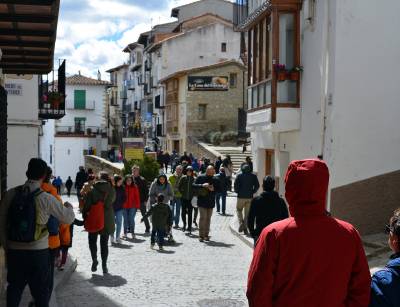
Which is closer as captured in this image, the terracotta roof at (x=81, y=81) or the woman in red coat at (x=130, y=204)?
the woman in red coat at (x=130, y=204)

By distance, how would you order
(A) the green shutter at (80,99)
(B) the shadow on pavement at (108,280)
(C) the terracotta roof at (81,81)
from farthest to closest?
1. (A) the green shutter at (80,99)
2. (C) the terracotta roof at (81,81)
3. (B) the shadow on pavement at (108,280)

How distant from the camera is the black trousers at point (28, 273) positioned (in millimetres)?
6172

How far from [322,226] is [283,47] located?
1408 cm

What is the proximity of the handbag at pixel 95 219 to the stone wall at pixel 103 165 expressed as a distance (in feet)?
57.0

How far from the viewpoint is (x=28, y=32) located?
7.94 m

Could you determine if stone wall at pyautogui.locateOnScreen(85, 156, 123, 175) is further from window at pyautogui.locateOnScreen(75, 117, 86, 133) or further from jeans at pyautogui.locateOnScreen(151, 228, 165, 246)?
window at pyautogui.locateOnScreen(75, 117, 86, 133)

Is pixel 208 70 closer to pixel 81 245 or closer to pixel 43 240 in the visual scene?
pixel 81 245

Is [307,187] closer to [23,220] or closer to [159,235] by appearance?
[23,220]

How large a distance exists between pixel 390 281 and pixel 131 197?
12.6 meters

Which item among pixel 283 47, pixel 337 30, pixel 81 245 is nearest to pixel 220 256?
pixel 81 245

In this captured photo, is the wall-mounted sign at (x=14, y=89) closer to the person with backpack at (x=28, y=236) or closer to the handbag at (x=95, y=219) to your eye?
the handbag at (x=95, y=219)

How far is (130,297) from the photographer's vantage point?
9.33m

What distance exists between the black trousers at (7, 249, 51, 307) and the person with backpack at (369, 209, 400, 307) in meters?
3.58

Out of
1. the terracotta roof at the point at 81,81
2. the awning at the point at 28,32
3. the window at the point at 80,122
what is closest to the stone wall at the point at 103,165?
the awning at the point at 28,32
